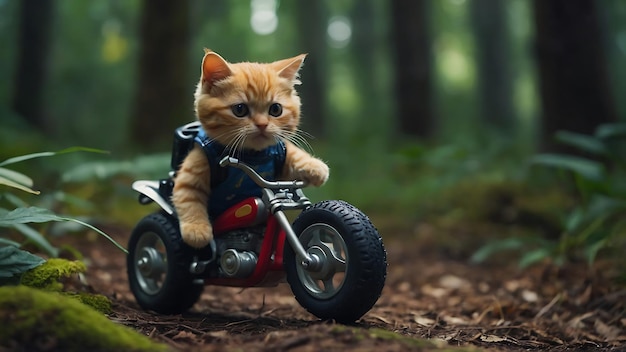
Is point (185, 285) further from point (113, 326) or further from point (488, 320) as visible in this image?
point (488, 320)

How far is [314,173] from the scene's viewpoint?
280 cm

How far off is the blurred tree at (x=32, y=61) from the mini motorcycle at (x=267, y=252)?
8588 millimetres

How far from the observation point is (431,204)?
7016 millimetres

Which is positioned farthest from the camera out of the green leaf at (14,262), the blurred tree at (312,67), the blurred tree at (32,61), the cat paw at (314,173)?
the blurred tree at (312,67)

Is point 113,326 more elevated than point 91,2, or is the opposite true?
point 91,2

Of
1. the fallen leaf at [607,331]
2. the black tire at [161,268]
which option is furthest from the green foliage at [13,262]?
the fallen leaf at [607,331]

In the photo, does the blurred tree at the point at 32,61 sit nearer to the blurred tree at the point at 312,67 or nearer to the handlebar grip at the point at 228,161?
the blurred tree at the point at 312,67

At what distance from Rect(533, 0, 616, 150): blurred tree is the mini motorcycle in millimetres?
4039

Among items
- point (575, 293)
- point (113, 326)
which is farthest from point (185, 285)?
point (575, 293)

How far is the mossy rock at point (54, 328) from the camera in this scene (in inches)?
76.8

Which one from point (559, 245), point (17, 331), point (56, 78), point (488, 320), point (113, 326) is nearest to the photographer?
point (17, 331)

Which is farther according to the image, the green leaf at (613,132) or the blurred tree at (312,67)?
the blurred tree at (312,67)

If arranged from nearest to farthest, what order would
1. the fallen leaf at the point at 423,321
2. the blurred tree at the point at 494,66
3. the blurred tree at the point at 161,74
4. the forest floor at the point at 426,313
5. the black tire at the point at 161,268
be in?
the forest floor at the point at 426,313, the black tire at the point at 161,268, the fallen leaf at the point at 423,321, the blurred tree at the point at 161,74, the blurred tree at the point at 494,66

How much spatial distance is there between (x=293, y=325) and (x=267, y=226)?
44 centimetres
